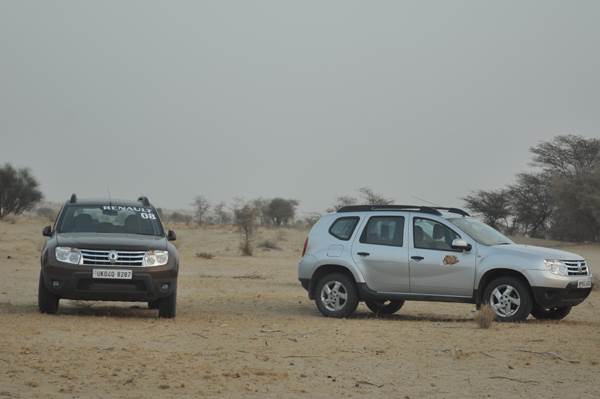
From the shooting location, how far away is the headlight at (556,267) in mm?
14469

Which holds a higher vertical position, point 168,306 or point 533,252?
point 533,252

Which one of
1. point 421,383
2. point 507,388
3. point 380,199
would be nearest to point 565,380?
point 507,388

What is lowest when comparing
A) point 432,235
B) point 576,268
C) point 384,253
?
point 576,268

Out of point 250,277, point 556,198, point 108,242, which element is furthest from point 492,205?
point 108,242

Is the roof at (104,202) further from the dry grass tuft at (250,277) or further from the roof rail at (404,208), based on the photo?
the dry grass tuft at (250,277)

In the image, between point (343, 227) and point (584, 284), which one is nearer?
Answer: point (584, 284)

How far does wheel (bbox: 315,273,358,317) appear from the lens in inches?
612

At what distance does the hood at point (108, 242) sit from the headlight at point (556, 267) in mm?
5320

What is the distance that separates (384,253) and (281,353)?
15.0 feet

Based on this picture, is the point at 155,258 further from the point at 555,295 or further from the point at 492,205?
the point at 492,205

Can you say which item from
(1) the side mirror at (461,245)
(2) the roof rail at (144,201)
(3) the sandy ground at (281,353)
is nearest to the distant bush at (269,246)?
(3) the sandy ground at (281,353)

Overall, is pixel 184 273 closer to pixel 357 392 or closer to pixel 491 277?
pixel 491 277

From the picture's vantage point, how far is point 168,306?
1473 cm

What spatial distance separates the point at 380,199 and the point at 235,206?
1046cm
